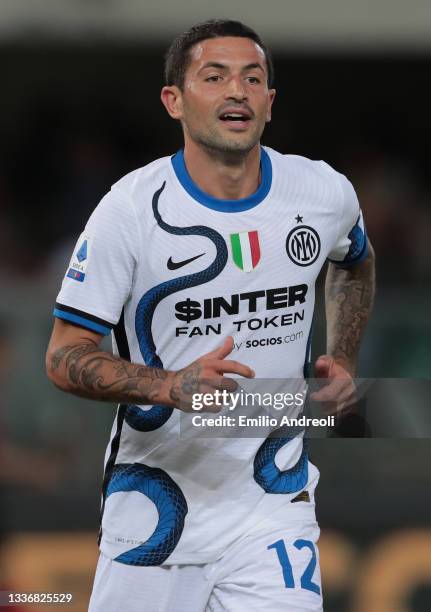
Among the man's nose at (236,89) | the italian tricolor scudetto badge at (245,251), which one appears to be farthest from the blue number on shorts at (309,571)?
the man's nose at (236,89)

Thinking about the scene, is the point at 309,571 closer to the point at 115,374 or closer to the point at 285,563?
→ the point at 285,563

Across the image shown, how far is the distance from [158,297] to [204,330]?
190 millimetres

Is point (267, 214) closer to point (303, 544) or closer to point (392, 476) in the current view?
point (303, 544)

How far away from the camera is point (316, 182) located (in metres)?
4.65

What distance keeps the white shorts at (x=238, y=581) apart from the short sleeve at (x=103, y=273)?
851 millimetres

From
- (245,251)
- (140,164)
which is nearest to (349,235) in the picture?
(245,251)

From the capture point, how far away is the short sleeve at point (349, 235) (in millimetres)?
4703

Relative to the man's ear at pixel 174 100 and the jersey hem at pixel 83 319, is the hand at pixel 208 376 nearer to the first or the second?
the jersey hem at pixel 83 319

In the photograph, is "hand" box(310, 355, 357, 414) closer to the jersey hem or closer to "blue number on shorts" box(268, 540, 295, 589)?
"blue number on shorts" box(268, 540, 295, 589)

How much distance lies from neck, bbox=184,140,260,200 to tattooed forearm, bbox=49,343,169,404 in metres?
0.71

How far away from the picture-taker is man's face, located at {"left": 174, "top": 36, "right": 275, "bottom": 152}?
14.3 ft

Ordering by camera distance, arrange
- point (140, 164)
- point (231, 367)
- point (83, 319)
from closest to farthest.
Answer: point (231, 367) → point (83, 319) → point (140, 164)

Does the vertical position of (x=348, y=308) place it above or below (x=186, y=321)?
above

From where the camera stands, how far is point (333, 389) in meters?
4.52
